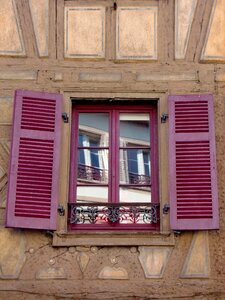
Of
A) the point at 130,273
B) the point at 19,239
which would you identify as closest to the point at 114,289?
the point at 130,273

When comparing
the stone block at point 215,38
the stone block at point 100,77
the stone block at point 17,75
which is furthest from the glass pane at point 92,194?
the stone block at point 215,38

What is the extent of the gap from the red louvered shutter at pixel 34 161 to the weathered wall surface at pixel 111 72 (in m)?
0.18

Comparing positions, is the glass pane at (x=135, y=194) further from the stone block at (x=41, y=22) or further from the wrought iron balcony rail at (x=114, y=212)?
the stone block at (x=41, y=22)

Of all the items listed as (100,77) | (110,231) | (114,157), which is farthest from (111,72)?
(110,231)

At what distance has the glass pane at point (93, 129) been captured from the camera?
8.31 meters

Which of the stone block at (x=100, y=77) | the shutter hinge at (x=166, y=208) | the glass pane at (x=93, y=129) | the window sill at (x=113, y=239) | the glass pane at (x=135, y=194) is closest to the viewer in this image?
the window sill at (x=113, y=239)

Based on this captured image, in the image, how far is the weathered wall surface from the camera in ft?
24.9

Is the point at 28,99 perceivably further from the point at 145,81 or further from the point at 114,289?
the point at 114,289

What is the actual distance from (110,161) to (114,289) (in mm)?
1398

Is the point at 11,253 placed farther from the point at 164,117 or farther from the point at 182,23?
the point at 182,23

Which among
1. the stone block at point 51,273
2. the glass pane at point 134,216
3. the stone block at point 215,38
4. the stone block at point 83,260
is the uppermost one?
the stone block at point 215,38

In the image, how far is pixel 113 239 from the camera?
25.3ft

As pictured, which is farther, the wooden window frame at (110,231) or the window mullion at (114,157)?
the window mullion at (114,157)

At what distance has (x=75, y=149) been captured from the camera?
8.25 meters
